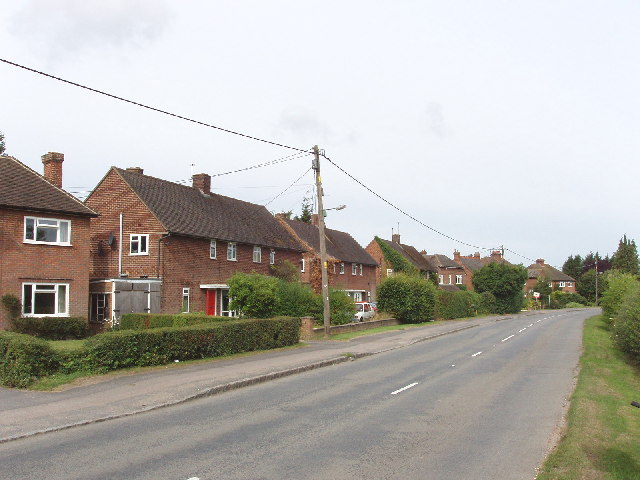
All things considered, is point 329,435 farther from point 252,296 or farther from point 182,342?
point 252,296

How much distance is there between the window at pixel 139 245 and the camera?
33562 millimetres

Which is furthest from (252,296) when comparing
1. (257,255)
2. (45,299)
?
(257,255)

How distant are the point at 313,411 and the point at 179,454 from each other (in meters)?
3.78

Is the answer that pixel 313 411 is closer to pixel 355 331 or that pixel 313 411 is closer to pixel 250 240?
pixel 355 331

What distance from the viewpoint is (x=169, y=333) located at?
17766 mm

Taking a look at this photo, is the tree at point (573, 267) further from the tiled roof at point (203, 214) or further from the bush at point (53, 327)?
the bush at point (53, 327)

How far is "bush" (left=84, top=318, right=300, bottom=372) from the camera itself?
15.8 m

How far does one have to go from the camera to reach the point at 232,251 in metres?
38.3

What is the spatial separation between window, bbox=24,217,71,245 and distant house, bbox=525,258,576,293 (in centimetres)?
10251

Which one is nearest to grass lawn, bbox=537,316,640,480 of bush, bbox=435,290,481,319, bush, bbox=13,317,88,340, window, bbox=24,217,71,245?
bush, bbox=13,317,88,340

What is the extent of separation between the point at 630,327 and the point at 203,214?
2537cm

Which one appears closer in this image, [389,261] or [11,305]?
[11,305]

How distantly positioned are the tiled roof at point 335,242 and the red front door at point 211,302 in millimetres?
18112

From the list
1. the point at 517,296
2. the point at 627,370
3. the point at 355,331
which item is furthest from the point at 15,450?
the point at 517,296
